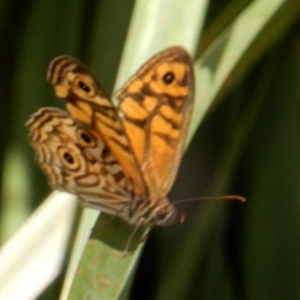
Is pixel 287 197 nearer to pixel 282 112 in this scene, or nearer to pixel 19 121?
pixel 282 112

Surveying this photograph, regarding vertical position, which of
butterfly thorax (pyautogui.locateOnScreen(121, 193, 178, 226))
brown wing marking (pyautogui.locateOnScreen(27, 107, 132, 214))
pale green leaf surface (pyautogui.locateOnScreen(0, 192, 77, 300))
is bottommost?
pale green leaf surface (pyautogui.locateOnScreen(0, 192, 77, 300))

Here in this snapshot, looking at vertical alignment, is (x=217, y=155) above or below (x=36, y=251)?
above

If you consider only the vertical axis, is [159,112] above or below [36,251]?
above

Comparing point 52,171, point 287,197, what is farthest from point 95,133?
point 287,197

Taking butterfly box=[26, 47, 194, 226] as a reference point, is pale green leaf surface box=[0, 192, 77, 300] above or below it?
below
